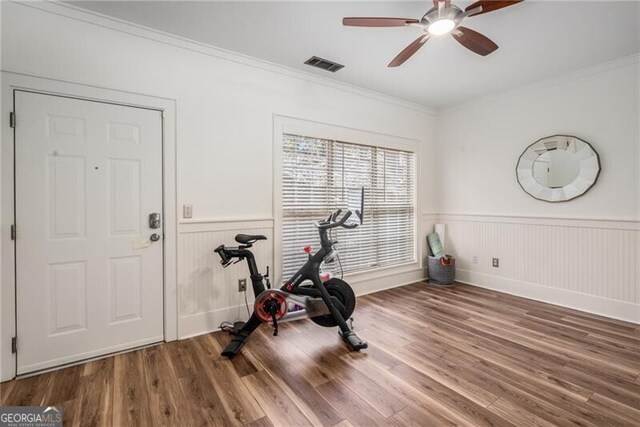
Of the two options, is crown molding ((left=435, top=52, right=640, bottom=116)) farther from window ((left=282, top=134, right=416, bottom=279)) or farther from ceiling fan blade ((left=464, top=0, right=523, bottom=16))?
ceiling fan blade ((left=464, top=0, right=523, bottom=16))

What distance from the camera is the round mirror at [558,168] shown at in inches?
130

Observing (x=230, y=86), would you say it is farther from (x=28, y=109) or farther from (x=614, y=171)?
(x=614, y=171)

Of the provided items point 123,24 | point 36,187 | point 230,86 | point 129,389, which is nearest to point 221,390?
point 129,389

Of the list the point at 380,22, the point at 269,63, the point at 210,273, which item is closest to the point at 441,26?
the point at 380,22

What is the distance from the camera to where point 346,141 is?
12.3 feet

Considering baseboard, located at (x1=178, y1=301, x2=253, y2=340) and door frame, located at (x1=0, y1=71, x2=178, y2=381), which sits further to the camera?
Result: baseboard, located at (x1=178, y1=301, x2=253, y2=340)

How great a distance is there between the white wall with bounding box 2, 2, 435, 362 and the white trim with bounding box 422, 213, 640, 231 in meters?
2.54

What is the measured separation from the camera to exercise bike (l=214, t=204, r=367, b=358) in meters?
2.49

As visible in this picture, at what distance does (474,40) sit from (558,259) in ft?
9.31

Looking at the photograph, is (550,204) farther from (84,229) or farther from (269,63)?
(84,229)

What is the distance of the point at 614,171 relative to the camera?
10.4ft

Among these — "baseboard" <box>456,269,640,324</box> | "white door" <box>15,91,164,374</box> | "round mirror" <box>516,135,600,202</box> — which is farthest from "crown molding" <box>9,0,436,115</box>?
"baseboard" <box>456,269,640,324</box>

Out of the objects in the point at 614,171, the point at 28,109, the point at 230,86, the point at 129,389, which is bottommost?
the point at 129,389

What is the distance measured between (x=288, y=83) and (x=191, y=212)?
173 centimetres
